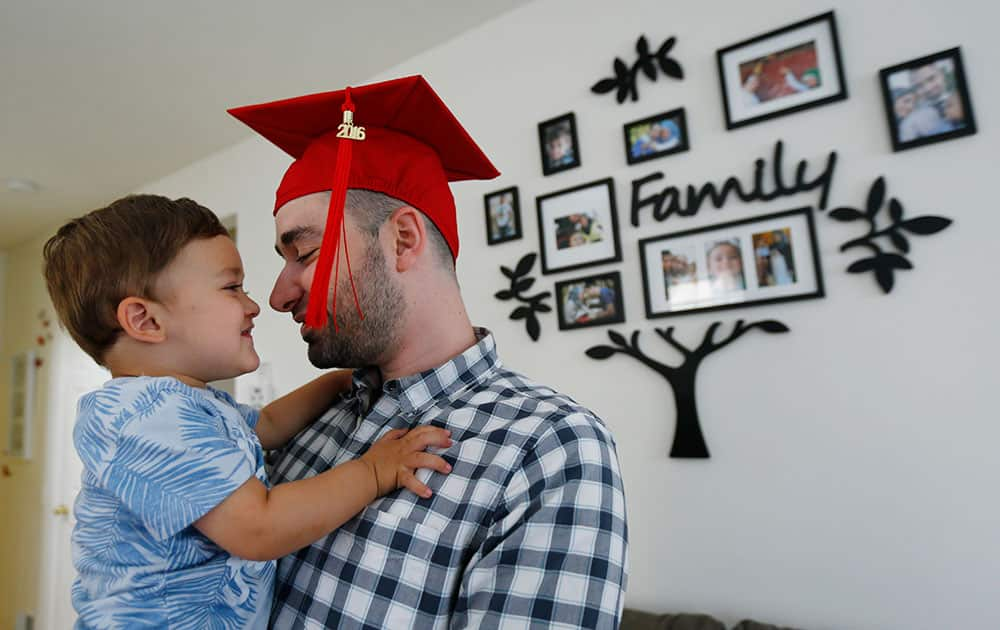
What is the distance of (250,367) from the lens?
3.14 feet

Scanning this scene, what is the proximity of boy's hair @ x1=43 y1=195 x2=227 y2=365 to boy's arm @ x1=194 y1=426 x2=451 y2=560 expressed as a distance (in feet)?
1.17

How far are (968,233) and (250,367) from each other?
56.3 inches

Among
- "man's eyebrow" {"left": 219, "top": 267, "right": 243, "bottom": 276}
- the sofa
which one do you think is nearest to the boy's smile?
"man's eyebrow" {"left": 219, "top": 267, "right": 243, "bottom": 276}

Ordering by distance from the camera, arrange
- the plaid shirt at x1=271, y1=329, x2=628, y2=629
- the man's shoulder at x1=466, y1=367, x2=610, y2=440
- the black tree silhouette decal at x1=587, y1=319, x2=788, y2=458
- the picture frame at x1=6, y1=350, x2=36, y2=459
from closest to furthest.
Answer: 1. the plaid shirt at x1=271, y1=329, x2=628, y2=629
2. the man's shoulder at x1=466, y1=367, x2=610, y2=440
3. the black tree silhouette decal at x1=587, y1=319, x2=788, y2=458
4. the picture frame at x1=6, y1=350, x2=36, y2=459

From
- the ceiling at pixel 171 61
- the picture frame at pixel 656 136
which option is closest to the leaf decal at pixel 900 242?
the picture frame at pixel 656 136

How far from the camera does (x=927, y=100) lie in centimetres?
127

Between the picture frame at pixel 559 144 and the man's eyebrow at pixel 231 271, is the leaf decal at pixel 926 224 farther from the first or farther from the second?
the man's eyebrow at pixel 231 271

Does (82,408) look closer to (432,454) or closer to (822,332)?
(432,454)

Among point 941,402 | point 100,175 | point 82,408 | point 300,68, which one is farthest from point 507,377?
point 100,175

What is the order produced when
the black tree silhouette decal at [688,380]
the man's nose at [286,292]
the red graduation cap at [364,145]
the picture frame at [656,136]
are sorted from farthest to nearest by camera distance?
1. the picture frame at [656,136]
2. the black tree silhouette decal at [688,380]
3. the man's nose at [286,292]
4. the red graduation cap at [364,145]

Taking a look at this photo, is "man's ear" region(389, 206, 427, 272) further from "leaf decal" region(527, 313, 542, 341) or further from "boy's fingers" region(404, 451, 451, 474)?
"leaf decal" region(527, 313, 542, 341)

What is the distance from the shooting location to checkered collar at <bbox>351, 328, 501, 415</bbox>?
33.4 inches

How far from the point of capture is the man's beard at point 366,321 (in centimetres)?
88

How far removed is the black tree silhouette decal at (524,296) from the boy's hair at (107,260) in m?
1.07
